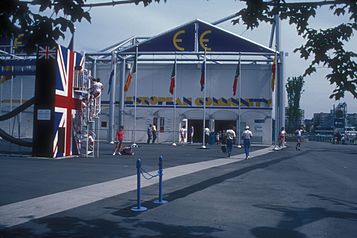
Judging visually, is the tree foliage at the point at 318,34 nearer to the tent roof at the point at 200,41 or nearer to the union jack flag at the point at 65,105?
the union jack flag at the point at 65,105

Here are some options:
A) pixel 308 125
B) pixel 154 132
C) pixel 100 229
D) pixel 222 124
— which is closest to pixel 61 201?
pixel 100 229

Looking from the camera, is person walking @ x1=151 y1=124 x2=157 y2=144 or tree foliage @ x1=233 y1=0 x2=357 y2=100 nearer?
tree foliage @ x1=233 y1=0 x2=357 y2=100

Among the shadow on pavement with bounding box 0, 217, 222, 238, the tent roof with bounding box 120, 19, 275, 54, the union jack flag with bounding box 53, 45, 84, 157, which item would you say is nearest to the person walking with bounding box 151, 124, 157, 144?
the tent roof with bounding box 120, 19, 275, 54

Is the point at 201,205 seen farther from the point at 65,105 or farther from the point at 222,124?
the point at 222,124

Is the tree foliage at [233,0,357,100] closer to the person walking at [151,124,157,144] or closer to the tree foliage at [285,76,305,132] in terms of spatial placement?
the person walking at [151,124,157,144]

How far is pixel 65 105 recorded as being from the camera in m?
20.5

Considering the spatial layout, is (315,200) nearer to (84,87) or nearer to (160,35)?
(84,87)

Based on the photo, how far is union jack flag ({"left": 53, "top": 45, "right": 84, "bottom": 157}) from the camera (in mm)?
19766

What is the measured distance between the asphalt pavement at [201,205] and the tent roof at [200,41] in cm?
2244

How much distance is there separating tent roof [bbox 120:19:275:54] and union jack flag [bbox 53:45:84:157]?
16104 mm

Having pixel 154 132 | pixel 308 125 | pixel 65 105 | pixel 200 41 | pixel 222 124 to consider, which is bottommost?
pixel 154 132

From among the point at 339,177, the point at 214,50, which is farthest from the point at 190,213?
the point at 214,50

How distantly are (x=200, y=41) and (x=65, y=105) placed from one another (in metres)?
19.0

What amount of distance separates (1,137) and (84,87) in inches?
185
